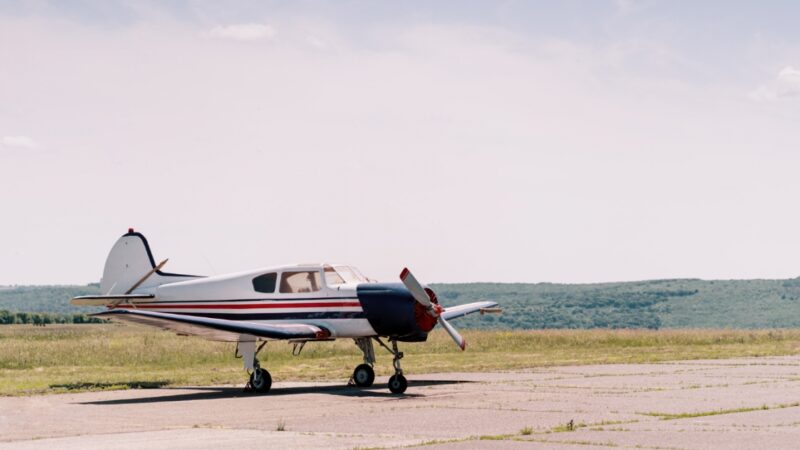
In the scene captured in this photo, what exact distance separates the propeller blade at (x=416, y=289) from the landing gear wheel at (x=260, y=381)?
3.45m

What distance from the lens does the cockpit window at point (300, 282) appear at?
24.3 metres

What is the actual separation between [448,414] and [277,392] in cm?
657

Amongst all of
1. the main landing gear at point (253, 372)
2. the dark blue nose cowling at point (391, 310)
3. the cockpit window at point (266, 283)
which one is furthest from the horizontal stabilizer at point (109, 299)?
the dark blue nose cowling at point (391, 310)

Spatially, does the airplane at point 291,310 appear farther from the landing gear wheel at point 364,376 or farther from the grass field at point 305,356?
the grass field at point 305,356

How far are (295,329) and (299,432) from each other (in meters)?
8.43

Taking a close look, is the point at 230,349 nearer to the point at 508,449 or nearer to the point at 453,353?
the point at 453,353

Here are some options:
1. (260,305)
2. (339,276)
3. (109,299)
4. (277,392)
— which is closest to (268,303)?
(260,305)

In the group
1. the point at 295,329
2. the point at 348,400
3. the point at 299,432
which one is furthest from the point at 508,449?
the point at 295,329

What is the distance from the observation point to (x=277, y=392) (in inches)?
909

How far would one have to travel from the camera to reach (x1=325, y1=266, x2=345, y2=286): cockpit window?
79.5 feet

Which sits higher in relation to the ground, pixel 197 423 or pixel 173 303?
pixel 173 303

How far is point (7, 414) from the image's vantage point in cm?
1878

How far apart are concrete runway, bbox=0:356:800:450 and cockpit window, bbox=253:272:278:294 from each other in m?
2.19

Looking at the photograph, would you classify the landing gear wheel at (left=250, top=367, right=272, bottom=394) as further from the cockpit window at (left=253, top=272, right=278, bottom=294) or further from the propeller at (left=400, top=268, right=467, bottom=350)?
the propeller at (left=400, top=268, right=467, bottom=350)
